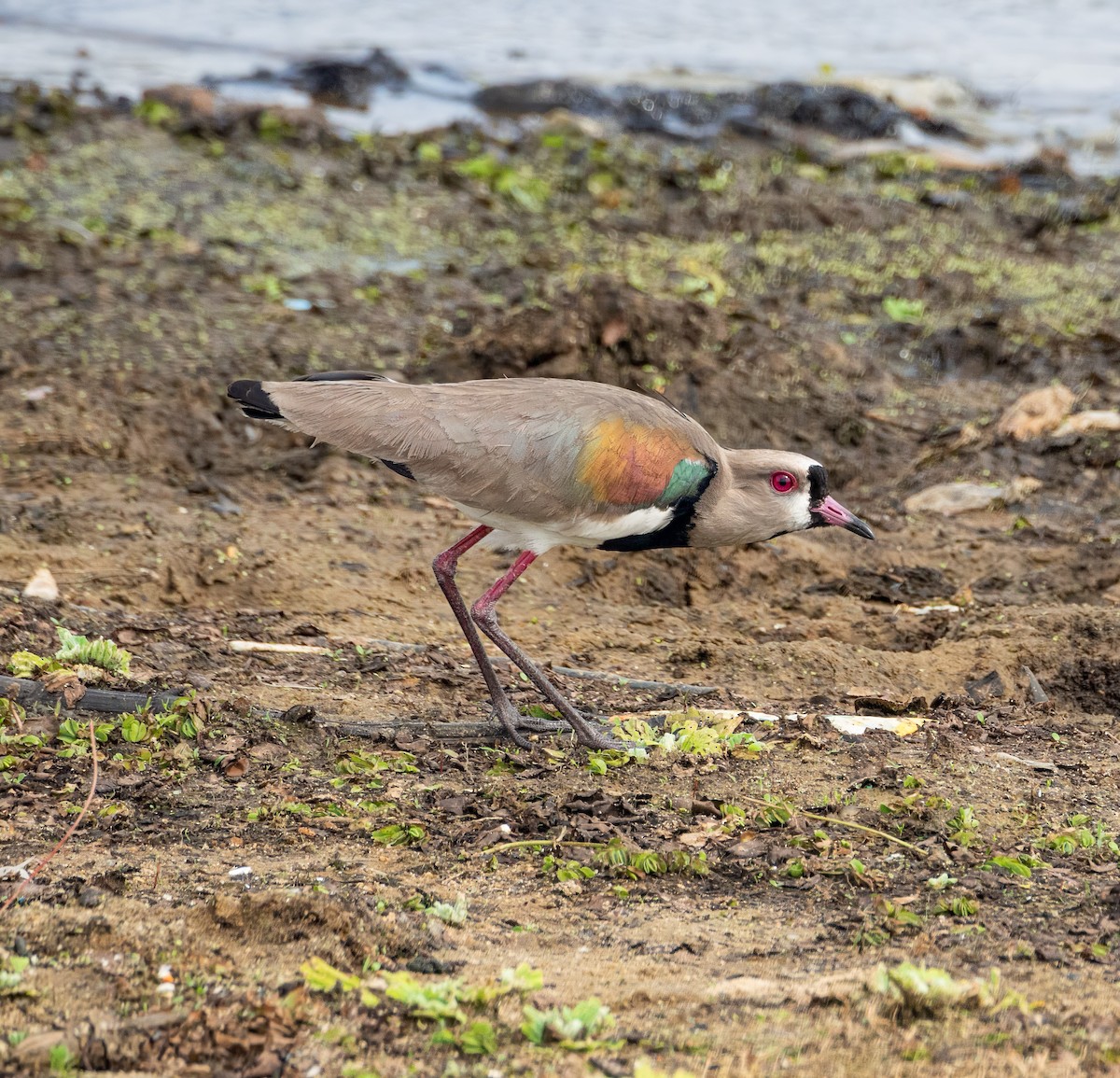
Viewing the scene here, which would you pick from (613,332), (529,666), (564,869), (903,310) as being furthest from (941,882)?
(903,310)

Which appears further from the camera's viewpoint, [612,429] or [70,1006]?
[612,429]

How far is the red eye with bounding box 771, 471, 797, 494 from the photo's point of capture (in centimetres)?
575

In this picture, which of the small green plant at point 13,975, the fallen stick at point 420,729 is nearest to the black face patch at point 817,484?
the fallen stick at point 420,729

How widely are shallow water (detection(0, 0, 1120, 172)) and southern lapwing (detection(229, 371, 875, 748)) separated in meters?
10.3

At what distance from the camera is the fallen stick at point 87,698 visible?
4.96m

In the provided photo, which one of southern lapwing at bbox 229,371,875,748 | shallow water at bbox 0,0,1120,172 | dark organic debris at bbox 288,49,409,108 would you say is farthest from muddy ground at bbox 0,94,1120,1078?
shallow water at bbox 0,0,1120,172

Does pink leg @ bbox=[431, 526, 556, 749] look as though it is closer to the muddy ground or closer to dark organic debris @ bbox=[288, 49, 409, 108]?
the muddy ground

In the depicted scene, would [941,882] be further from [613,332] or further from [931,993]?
[613,332]

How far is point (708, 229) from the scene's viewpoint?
453 inches

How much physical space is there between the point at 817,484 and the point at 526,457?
1.27 m

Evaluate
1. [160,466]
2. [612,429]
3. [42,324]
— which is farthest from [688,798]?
[42,324]

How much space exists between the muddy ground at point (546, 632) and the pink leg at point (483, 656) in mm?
157

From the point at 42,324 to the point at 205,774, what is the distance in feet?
16.3

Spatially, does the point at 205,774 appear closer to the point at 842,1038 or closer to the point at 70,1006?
the point at 70,1006
